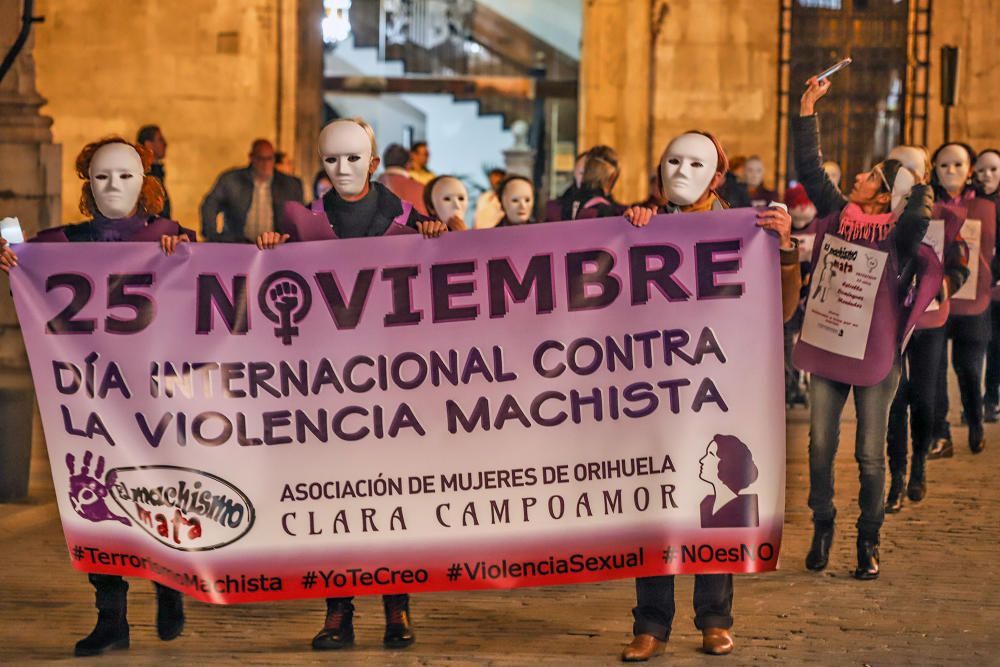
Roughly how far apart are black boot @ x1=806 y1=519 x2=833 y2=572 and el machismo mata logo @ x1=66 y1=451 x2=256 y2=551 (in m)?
2.80

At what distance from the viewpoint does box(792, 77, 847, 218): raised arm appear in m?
7.90

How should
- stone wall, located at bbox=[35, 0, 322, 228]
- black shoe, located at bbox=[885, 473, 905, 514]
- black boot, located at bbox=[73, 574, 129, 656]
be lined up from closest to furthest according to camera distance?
black boot, located at bbox=[73, 574, 129, 656], black shoe, located at bbox=[885, 473, 905, 514], stone wall, located at bbox=[35, 0, 322, 228]

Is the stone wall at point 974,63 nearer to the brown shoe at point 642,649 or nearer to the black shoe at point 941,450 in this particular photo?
the black shoe at point 941,450

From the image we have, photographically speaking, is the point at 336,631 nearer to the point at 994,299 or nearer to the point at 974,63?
the point at 994,299

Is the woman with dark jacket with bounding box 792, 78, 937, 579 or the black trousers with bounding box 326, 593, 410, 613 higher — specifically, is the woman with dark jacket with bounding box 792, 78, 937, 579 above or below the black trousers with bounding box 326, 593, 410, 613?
above

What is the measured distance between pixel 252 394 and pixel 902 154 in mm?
3620

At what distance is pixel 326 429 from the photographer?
643 cm

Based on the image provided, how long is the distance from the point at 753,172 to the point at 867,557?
939cm

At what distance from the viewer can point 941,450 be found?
11453 millimetres

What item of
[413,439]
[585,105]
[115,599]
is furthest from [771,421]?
[585,105]

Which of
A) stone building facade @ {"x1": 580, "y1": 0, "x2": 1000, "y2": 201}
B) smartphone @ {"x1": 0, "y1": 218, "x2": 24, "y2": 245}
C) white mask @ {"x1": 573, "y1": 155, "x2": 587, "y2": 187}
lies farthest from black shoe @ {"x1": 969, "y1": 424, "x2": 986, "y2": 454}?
stone building facade @ {"x1": 580, "y1": 0, "x2": 1000, "y2": 201}

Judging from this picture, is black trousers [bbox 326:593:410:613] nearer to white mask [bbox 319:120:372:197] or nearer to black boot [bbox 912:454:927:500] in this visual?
white mask [bbox 319:120:372:197]

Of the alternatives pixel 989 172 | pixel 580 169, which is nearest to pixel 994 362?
pixel 989 172

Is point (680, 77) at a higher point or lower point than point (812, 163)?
higher
